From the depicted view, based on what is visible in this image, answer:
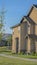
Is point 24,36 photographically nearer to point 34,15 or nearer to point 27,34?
point 27,34

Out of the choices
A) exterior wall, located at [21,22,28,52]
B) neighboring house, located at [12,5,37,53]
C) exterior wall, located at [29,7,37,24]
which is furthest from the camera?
exterior wall, located at [21,22,28,52]

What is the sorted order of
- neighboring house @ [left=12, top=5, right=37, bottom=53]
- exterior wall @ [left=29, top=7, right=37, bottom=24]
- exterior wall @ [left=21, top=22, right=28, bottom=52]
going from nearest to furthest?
neighboring house @ [left=12, top=5, right=37, bottom=53], exterior wall @ [left=29, top=7, right=37, bottom=24], exterior wall @ [left=21, top=22, right=28, bottom=52]

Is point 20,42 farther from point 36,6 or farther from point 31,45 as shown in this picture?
point 36,6

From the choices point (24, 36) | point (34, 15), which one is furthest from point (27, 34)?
point (34, 15)

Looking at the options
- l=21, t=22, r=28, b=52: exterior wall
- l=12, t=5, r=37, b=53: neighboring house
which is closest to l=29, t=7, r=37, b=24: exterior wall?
l=12, t=5, r=37, b=53: neighboring house

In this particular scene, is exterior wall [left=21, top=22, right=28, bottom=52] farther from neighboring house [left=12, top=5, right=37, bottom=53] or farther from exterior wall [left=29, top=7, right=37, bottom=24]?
exterior wall [left=29, top=7, right=37, bottom=24]

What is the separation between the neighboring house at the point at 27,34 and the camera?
4949 centimetres

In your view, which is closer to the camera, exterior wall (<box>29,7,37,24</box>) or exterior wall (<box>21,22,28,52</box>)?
exterior wall (<box>29,7,37,24</box>)

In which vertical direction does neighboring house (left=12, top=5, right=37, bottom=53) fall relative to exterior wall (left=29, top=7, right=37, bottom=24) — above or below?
below

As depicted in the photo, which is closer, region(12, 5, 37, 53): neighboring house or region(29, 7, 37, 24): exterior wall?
region(12, 5, 37, 53): neighboring house

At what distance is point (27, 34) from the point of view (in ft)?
167

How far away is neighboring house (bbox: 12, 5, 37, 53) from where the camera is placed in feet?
162

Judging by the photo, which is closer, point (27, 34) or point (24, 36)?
point (27, 34)

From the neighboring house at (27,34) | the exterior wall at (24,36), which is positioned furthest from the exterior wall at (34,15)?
the exterior wall at (24,36)
